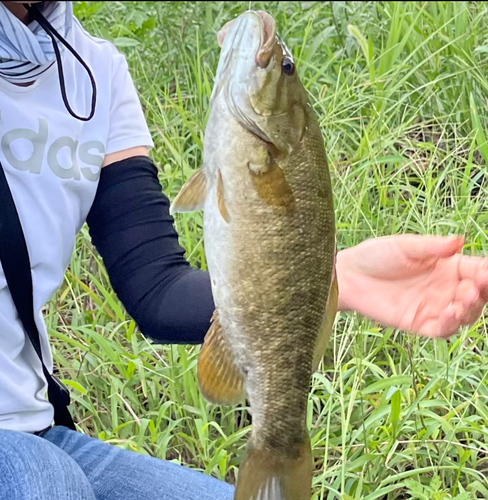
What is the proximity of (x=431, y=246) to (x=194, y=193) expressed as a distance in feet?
1.27

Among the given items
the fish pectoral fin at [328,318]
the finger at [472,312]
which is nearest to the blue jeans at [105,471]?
the fish pectoral fin at [328,318]

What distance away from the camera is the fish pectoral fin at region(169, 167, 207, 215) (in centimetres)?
100

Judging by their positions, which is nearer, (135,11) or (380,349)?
(380,349)

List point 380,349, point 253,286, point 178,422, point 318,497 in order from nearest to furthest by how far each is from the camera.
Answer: point 253,286, point 318,497, point 178,422, point 380,349

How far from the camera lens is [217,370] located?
1030 millimetres

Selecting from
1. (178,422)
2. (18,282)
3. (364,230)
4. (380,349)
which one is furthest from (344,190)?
(18,282)

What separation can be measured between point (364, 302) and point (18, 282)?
23.7 inches

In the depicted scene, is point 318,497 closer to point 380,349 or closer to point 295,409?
point 380,349

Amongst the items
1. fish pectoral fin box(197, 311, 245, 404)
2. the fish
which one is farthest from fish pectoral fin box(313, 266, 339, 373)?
fish pectoral fin box(197, 311, 245, 404)

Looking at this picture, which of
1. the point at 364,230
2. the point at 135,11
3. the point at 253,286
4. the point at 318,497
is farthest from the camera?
the point at 135,11

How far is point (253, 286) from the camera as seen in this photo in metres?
0.99

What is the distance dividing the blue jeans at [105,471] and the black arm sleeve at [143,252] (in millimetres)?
248

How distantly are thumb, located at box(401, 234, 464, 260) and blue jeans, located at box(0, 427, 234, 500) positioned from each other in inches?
23.9

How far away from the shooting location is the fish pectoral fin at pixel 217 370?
1.03 m
